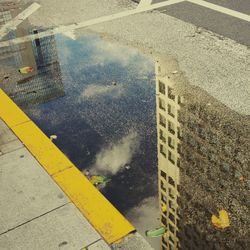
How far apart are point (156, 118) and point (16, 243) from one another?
3.09 meters

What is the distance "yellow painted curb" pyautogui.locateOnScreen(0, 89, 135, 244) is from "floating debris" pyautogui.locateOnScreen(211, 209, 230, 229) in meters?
0.94

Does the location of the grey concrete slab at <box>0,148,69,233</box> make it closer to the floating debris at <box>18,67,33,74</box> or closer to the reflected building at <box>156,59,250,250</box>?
the reflected building at <box>156,59,250,250</box>

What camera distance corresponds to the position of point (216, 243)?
14.4 ft

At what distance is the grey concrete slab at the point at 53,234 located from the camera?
423cm

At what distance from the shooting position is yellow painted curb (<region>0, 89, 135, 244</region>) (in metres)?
4.40

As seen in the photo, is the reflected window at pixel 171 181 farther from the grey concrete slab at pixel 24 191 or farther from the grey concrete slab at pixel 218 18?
the grey concrete slab at pixel 218 18

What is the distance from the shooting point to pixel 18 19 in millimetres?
10852

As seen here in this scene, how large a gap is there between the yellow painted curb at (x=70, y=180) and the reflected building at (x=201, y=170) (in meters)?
0.61

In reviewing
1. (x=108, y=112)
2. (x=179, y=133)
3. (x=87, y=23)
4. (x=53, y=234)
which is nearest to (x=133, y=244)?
(x=53, y=234)

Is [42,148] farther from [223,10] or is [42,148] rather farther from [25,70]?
[223,10]

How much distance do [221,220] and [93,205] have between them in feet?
4.68

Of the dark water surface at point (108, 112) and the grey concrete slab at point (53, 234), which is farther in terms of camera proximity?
the dark water surface at point (108, 112)

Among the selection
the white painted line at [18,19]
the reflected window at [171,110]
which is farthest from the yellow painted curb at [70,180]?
the white painted line at [18,19]

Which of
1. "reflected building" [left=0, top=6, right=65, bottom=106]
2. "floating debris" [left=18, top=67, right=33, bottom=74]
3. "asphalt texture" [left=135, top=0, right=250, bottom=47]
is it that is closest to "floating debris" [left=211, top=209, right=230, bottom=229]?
"reflected building" [left=0, top=6, right=65, bottom=106]
